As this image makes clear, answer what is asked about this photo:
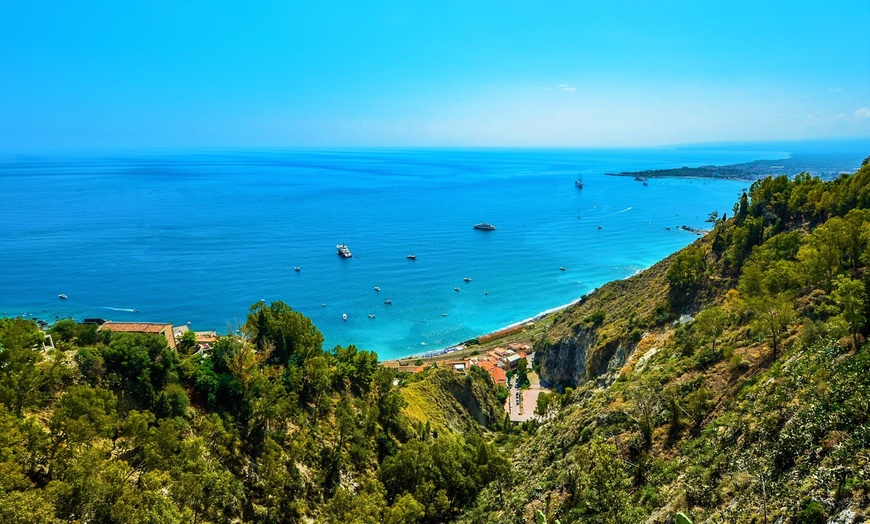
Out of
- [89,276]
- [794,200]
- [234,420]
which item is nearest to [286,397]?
[234,420]

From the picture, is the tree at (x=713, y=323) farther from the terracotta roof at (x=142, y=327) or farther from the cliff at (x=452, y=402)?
the terracotta roof at (x=142, y=327)

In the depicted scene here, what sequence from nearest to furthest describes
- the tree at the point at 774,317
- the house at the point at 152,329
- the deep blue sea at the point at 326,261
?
the tree at the point at 774,317
the house at the point at 152,329
the deep blue sea at the point at 326,261

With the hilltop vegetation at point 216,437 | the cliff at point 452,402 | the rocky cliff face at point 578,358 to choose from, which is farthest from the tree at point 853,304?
the cliff at point 452,402

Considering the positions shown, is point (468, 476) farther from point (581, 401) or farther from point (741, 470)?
point (741, 470)

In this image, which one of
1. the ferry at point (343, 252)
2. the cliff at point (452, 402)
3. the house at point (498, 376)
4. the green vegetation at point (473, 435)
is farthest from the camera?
the ferry at point (343, 252)

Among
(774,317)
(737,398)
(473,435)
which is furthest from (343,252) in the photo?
(737,398)

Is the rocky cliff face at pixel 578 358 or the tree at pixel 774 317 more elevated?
the tree at pixel 774 317
